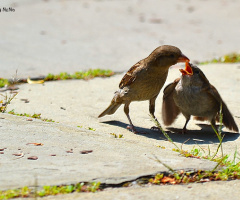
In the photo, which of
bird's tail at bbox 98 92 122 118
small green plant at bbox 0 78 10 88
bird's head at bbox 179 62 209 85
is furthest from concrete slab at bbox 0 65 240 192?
bird's head at bbox 179 62 209 85

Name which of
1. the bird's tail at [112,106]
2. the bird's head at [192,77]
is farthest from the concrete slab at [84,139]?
the bird's head at [192,77]

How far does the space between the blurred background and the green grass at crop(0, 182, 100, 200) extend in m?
4.65

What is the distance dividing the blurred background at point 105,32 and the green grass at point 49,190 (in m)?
4.65

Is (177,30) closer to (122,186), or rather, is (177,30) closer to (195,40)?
(195,40)

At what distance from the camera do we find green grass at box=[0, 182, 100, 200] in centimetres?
374

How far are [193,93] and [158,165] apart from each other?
1.70 meters

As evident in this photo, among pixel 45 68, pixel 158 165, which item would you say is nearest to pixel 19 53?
pixel 45 68

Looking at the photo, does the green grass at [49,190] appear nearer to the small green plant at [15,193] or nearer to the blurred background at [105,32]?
the small green plant at [15,193]

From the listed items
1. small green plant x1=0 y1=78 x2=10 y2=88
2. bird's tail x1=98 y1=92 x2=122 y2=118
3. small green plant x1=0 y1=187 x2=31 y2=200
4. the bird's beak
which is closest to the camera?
small green plant x1=0 y1=187 x2=31 y2=200

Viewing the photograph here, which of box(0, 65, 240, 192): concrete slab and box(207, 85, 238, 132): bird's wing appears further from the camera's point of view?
box(207, 85, 238, 132): bird's wing

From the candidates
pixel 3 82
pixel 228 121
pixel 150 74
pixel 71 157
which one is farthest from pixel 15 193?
pixel 3 82

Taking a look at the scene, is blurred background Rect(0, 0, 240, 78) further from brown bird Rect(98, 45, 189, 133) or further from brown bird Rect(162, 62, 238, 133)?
brown bird Rect(162, 62, 238, 133)

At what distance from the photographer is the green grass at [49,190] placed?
12.3 ft

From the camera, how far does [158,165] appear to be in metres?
4.39
